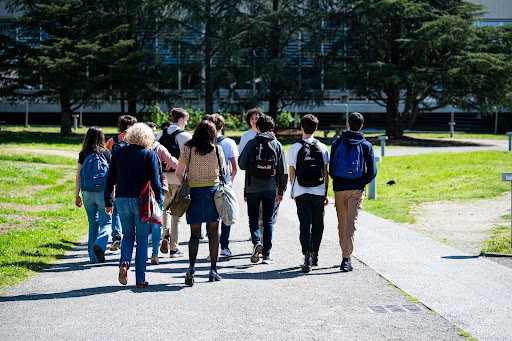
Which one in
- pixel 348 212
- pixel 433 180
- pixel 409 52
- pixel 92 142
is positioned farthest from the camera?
pixel 409 52

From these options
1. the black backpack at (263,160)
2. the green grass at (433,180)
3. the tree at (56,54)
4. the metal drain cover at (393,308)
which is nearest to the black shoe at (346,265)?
the black backpack at (263,160)

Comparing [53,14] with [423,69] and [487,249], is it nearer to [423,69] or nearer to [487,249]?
[423,69]

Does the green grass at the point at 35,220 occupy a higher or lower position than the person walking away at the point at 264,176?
lower

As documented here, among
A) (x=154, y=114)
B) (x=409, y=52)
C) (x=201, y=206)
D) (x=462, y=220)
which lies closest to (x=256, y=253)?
(x=201, y=206)

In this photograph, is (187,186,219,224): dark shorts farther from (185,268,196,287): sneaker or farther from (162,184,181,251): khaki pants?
(162,184,181,251): khaki pants

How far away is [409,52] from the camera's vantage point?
36.5 m

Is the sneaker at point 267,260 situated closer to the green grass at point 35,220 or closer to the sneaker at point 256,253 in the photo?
the sneaker at point 256,253

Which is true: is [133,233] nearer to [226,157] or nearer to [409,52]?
[226,157]

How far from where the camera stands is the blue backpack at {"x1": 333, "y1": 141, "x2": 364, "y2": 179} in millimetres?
8352

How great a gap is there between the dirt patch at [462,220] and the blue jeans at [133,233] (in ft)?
14.4

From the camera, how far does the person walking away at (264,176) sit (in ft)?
28.2

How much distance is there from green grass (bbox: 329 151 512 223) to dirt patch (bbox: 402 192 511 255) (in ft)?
1.32

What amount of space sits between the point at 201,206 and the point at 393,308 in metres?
2.32

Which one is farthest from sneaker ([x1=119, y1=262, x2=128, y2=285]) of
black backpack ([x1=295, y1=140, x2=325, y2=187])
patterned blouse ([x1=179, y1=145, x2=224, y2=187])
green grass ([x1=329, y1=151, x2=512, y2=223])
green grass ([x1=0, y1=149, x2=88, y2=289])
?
green grass ([x1=329, y1=151, x2=512, y2=223])
